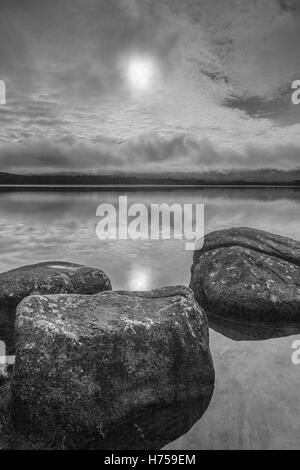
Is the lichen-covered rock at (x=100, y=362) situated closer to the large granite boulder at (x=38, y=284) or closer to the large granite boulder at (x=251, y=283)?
the large granite boulder at (x=38, y=284)

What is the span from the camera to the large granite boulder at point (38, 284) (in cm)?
702

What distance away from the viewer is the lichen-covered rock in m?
3.86

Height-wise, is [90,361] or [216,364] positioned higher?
[90,361]

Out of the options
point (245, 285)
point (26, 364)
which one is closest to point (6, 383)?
point (26, 364)

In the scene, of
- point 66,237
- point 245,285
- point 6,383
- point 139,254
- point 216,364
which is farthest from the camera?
point 66,237

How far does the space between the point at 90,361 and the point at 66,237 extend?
15078 millimetres

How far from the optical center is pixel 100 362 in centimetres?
427

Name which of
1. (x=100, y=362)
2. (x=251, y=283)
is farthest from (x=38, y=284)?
(x=251, y=283)

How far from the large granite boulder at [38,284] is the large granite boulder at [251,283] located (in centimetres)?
270

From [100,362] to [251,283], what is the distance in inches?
189

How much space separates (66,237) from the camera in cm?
1869

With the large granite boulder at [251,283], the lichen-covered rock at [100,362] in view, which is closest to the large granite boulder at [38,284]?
the lichen-covered rock at [100,362]
